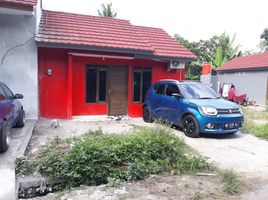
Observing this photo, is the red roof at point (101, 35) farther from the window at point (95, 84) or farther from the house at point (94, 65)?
the window at point (95, 84)

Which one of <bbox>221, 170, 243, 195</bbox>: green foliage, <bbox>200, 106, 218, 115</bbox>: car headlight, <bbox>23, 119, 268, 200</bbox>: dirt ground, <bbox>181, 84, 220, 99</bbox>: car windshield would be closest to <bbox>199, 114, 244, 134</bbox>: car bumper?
<bbox>200, 106, 218, 115</bbox>: car headlight

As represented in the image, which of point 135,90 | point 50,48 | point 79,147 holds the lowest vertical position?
point 79,147

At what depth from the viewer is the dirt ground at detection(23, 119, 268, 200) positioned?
16.0ft

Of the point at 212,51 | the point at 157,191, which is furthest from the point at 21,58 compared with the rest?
the point at 212,51

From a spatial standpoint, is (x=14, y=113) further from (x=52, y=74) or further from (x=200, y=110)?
(x=200, y=110)

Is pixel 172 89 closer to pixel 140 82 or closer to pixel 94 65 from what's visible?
pixel 140 82

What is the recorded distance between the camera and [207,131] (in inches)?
361

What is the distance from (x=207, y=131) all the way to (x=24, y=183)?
5.79 metres

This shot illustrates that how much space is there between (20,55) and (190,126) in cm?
642

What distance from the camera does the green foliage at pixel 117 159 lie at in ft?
18.1

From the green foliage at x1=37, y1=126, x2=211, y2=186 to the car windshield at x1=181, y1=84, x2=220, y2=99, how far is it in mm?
Result: 3381

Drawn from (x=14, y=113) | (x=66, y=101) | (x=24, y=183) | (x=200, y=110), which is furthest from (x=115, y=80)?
(x=24, y=183)

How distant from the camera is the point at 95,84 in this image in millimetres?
12422

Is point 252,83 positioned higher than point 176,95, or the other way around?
point 252,83
